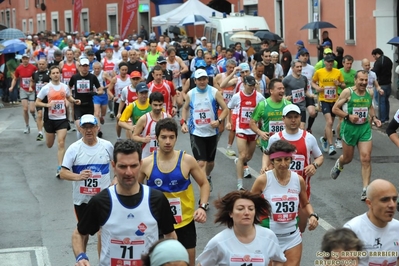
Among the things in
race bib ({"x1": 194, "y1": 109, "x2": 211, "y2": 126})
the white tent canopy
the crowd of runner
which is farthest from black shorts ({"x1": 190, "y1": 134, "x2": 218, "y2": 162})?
the white tent canopy

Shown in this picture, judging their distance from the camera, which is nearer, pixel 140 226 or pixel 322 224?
pixel 140 226

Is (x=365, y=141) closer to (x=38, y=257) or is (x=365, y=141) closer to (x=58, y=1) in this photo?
(x=38, y=257)

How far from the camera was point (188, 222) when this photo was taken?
803 centimetres

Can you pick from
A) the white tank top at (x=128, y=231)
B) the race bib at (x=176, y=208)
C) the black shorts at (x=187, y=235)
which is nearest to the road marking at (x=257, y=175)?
the black shorts at (x=187, y=235)

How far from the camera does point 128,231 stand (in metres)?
6.01

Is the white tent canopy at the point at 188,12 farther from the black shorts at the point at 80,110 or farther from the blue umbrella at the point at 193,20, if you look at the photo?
the black shorts at the point at 80,110

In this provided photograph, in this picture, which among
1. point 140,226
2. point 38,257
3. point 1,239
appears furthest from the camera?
point 1,239

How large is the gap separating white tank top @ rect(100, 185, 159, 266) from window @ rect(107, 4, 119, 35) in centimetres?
5028

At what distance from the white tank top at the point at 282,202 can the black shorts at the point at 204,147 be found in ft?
16.0

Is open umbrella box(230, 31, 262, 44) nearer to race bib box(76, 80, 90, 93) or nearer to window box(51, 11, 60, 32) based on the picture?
race bib box(76, 80, 90, 93)

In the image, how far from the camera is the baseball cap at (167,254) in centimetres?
430

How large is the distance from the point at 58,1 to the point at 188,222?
190 ft

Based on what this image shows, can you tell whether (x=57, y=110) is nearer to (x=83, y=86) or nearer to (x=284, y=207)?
(x=83, y=86)

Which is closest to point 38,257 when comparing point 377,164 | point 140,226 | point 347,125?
point 140,226
